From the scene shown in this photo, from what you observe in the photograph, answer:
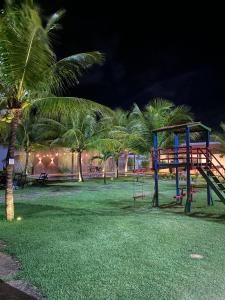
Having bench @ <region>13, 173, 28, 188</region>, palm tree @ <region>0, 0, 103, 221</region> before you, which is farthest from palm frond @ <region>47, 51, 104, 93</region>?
bench @ <region>13, 173, 28, 188</region>

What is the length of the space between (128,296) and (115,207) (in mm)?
7707

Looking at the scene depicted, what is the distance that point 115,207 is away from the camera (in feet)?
38.7

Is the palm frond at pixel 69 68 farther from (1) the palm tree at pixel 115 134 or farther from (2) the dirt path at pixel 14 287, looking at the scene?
(1) the palm tree at pixel 115 134

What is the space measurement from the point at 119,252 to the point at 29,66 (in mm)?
5139

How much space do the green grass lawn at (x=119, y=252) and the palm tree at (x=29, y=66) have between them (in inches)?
87.5

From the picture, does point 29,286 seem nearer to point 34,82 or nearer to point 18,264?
point 18,264

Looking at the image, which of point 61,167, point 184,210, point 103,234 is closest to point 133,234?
point 103,234

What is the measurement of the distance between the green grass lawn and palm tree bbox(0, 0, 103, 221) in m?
Answer: 2.22

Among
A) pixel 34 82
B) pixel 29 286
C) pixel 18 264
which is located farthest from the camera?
pixel 34 82

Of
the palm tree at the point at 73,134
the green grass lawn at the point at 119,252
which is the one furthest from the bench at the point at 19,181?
the green grass lawn at the point at 119,252

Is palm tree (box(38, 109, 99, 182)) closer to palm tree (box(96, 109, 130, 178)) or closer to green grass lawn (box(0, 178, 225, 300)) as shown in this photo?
palm tree (box(96, 109, 130, 178))

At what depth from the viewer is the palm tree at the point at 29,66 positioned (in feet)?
26.1

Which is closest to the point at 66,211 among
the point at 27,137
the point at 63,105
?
the point at 63,105

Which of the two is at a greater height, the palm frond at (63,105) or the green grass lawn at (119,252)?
the palm frond at (63,105)
